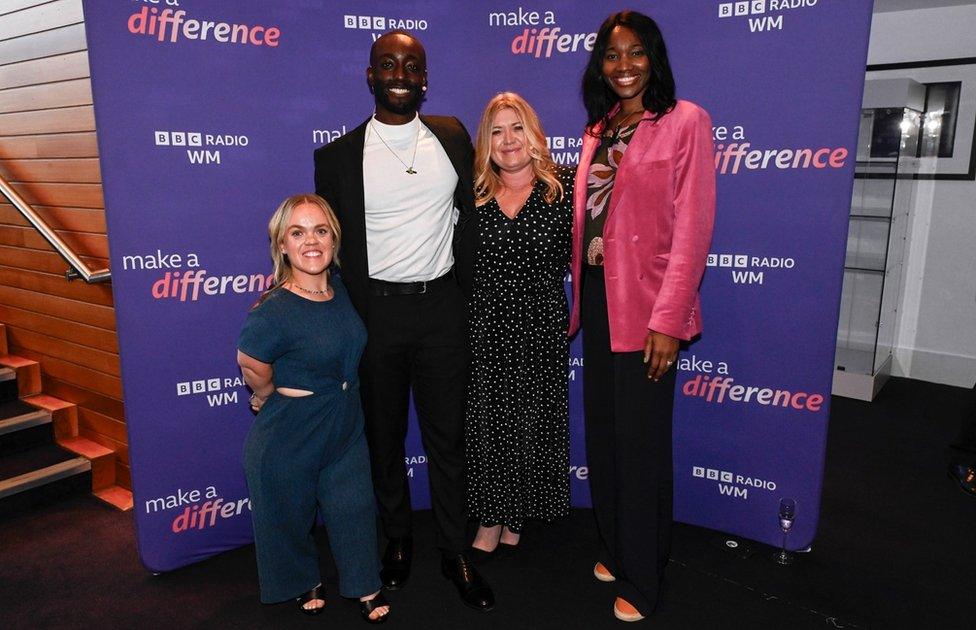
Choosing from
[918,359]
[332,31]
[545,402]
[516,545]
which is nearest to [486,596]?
[516,545]

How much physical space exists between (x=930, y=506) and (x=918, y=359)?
244 cm

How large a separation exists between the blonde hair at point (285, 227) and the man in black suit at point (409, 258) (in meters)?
0.13

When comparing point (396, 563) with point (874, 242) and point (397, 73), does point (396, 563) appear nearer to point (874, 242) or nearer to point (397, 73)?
point (397, 73)

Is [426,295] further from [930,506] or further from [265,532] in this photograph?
[930,506]

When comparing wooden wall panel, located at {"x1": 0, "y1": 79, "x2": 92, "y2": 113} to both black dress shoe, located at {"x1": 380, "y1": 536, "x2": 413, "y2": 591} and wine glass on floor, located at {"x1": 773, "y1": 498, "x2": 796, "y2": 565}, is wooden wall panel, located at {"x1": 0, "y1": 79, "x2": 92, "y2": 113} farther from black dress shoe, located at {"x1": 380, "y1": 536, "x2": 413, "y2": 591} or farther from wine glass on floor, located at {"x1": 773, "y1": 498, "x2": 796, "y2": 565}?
wine glass on floor, located at {"x1": 773, "y1": 498, "x2": 796, "y2": 565}

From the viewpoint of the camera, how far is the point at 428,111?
3.07 metres

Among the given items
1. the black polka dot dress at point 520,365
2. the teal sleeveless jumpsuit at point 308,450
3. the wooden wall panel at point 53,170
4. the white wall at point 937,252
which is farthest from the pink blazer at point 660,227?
the white wall at point 937,252

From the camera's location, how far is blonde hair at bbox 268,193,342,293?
223 centimetres

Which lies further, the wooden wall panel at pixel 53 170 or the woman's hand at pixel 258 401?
the wooden wall panel at pixel 53 170

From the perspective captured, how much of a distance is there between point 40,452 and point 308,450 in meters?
2.25

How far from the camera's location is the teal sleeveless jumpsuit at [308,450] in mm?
2182

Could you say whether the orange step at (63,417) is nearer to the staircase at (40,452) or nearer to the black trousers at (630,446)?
the staircase at (40,452)

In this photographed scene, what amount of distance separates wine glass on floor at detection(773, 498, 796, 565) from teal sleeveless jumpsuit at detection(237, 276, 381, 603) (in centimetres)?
170

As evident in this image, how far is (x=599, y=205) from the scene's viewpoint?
7.73ft
